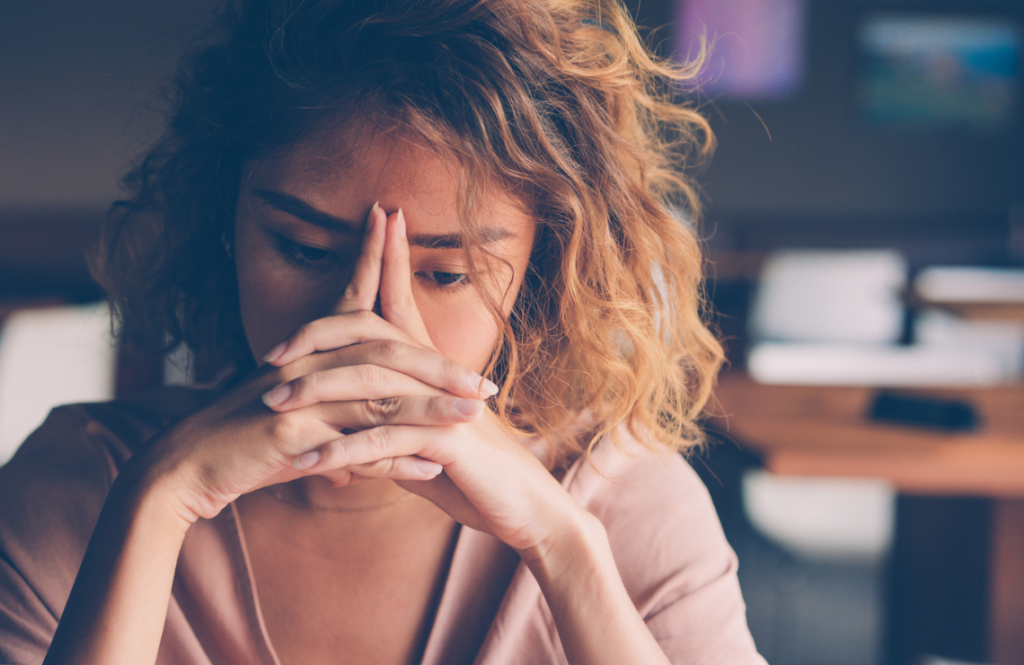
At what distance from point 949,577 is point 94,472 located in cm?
209

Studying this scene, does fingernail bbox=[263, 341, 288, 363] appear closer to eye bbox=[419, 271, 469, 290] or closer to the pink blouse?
eye bbox=[419, 271, 469, 290]

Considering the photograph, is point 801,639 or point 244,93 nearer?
point 244,93

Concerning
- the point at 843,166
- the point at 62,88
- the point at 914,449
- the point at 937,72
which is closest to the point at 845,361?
the point at 914,449

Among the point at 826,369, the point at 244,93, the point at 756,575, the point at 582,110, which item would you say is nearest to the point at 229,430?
the point at 244,93

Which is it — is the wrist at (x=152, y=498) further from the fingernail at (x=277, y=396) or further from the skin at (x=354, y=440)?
the fingernail at (x=277, y=396)

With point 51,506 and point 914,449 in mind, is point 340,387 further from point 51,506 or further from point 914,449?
point 914,449

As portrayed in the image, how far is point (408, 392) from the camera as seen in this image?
0.73m

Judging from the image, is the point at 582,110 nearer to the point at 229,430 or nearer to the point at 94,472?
the point at 229,430

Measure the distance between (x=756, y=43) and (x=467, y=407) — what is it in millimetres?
5501

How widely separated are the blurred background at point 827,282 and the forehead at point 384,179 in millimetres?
366

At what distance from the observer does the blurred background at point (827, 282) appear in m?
1.74

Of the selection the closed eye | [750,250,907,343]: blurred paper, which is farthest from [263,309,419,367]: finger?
[750,250,907,343]: blurred paper

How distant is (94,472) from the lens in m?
0.91

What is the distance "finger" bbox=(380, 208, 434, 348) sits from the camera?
0.76 meters
